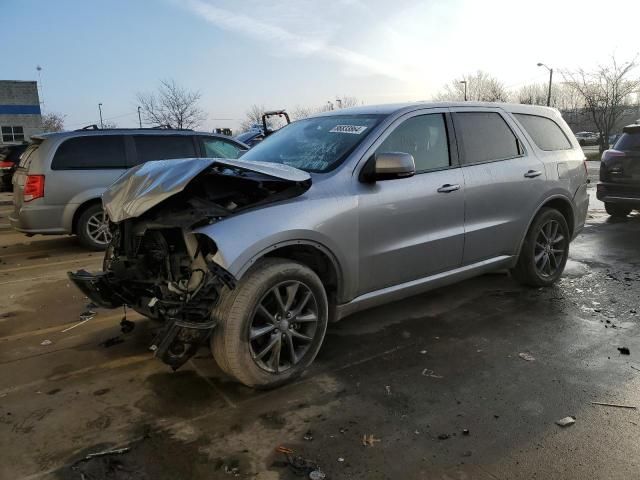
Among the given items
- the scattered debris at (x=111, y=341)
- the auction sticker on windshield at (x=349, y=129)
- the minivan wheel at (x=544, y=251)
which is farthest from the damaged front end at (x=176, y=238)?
the minivan wheel at (x=544, y=251)

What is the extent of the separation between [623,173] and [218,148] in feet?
23.8

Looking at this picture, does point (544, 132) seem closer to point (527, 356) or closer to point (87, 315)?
point (527, 356)

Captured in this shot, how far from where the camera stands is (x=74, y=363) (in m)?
3.93

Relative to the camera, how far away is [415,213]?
13.4 ft

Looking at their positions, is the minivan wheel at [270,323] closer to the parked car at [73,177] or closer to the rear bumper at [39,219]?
the parked car at [73,177]

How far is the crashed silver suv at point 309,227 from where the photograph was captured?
3.19 m

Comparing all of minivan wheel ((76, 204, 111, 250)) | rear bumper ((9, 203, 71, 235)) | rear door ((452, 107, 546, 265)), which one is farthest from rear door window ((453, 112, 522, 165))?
rear bumper ((9, 203, 71, 235))

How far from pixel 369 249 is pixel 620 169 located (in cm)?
756

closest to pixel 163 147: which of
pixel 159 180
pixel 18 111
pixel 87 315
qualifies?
pixel 87 315

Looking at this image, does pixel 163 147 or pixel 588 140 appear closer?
pixel 163 147

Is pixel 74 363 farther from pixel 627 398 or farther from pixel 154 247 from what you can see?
pixel 627 398

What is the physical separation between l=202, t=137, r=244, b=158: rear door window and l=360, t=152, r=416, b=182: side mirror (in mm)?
5502

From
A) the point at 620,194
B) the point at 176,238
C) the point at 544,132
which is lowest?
the point at 620,194

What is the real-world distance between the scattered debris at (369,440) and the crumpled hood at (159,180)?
1.65 meters
